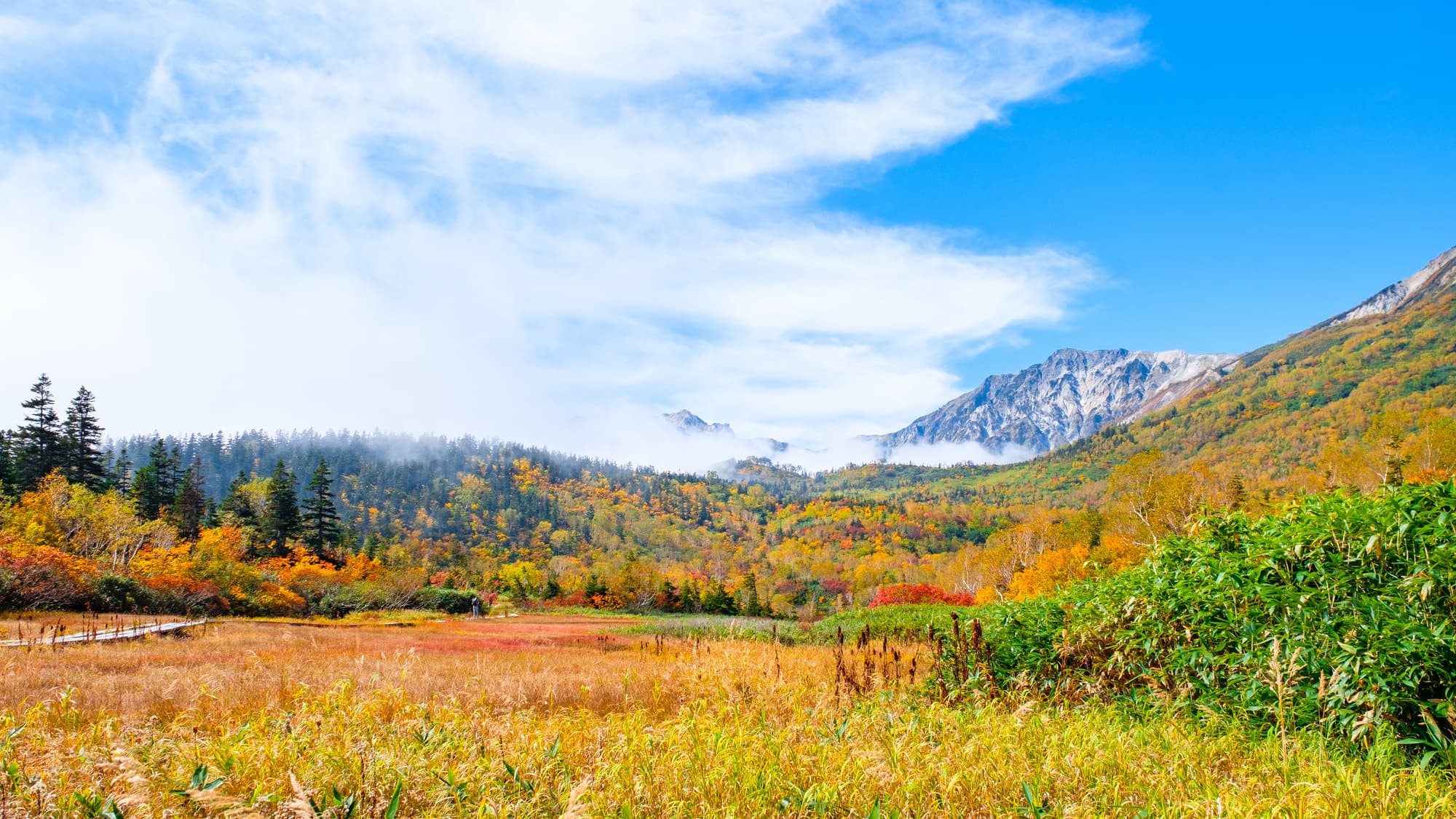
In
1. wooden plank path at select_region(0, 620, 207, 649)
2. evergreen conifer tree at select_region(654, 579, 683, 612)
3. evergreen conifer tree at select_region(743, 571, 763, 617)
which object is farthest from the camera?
evergreen conifer tree at select_region(654, 579, 683, 612)

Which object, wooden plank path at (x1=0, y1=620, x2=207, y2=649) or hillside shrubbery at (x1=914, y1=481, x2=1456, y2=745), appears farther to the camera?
wooden plank path at (x1=0, y1=620, x2=207, y2=649)

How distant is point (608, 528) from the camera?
18488 cm

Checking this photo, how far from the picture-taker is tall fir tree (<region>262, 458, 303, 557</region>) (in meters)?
53.6

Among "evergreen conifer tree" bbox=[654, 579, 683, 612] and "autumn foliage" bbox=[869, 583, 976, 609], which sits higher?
"autumn foliage" bbox=[869, 583, 976, 609]

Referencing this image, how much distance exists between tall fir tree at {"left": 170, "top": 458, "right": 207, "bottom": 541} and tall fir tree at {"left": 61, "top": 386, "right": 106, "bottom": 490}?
568 cm

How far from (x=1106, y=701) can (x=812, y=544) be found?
170177 millimetres

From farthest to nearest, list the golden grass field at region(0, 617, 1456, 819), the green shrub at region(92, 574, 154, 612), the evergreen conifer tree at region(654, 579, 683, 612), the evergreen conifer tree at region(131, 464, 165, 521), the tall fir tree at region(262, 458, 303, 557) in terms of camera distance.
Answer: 1. the evergreen conifer tree at region(654, 579, 683, 612)
2. the tall fir tree at region(262, 458, 303, 557)
3. the evergreen conifer tree at region(131, 464, 165, 521)
4. the green shrub at region(92, 574, 154, 612)
5. the golden grass field at region(0, 617, 1456, 819)

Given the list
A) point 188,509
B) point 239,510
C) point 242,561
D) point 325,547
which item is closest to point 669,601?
point 325,547

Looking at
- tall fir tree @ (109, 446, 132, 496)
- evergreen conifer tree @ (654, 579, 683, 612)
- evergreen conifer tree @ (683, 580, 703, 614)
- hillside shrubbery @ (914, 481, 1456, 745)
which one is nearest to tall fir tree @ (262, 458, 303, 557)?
tall fir tree @ (109, 446, 132, 496)

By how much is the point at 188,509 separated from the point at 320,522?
453 inches

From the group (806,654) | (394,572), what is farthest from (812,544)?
(806,654)

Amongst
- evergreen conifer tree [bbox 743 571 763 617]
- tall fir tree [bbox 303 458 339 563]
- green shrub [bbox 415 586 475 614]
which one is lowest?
evergreen conifer tree [bbox 743 571 763 617]

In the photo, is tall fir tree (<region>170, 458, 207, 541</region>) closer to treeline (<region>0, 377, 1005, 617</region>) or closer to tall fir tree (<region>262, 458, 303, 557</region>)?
treeline (<region>0, 377, 1005, 617</region>)

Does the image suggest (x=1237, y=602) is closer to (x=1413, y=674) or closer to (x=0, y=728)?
(x=1413, y=674)
